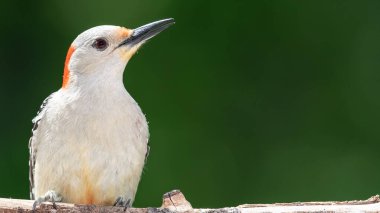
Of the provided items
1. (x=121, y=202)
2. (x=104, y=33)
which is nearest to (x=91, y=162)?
(x=121, y=202)

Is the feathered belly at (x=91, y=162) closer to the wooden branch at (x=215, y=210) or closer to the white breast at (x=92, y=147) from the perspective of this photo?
the white breast at (x=92, y=147)

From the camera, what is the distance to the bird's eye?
356 centimetres

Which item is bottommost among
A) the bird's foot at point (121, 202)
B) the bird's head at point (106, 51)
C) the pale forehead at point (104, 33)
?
the bird's foot at point (121, 202)

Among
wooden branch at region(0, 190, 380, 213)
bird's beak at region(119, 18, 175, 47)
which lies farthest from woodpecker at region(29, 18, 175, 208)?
wooden branch at region(0, 190, 380, 213)

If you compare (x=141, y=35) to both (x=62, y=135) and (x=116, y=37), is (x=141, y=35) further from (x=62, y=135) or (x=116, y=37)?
(x=62, y=135)

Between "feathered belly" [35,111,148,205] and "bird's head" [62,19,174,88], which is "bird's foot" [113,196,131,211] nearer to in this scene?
"feathered belly" [35,111,148,205]

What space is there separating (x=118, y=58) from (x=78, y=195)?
0.77 m

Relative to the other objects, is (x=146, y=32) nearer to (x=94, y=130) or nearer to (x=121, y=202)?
(x=94, y=130)

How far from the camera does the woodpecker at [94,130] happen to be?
3324 mm

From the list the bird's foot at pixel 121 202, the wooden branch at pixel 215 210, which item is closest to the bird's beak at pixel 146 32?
the bird's foot at pixel 121 202

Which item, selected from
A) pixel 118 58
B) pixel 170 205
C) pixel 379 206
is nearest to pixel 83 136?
pixel 118 58

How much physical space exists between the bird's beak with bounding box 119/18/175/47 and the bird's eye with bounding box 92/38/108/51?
0.09 m

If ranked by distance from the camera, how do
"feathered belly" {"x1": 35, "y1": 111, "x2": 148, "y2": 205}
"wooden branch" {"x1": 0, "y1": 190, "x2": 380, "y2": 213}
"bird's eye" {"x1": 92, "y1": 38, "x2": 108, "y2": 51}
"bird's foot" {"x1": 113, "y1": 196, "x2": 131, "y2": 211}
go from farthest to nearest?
"bird's eye" {"x1": 92, "y1": 38, "x2": 108, "y2": 51}
"bird's foot" {"x1": 113, "y1": 196, "x2": 131, "y2": 211}
"feathered belly" {"x1": 35, "y1": 111, "x2": 148, "y2": 205}
"wooden branch" {"x1": 0, "y1": 190, "x2": 380, "y2": 213}

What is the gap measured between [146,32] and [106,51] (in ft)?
0.83
